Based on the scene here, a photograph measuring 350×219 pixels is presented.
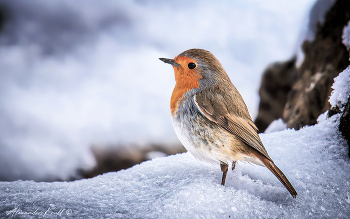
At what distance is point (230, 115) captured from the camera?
1788 millimetres

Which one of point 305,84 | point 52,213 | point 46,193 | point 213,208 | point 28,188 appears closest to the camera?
point 52,213

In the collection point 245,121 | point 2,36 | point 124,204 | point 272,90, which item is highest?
point 2,36

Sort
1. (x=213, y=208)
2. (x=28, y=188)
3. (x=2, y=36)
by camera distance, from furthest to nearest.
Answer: (x=2, y=36) → (x=28, y=188) → (x=213, y=208)

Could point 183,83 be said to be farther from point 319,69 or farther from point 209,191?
point 319,69

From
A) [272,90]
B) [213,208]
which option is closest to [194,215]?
[213,208]

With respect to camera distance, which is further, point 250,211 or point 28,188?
point 28,188

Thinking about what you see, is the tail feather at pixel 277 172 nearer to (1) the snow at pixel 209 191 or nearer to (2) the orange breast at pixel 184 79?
(1) the snow at pixel 209 191

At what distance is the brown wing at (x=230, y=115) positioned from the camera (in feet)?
5.66

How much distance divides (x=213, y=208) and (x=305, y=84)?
10.1 feet

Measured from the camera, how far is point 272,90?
4.70m

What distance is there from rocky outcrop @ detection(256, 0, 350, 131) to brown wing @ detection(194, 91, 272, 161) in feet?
4.95

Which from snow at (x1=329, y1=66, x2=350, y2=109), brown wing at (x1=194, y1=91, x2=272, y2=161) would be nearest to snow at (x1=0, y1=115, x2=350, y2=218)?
snow at (x1=329, y1=66, x2=350, y2=109)

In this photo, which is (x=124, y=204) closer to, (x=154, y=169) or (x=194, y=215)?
(x=194, y=215)

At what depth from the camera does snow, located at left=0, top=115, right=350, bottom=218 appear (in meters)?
1.48
